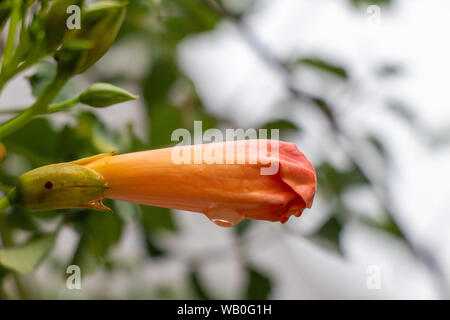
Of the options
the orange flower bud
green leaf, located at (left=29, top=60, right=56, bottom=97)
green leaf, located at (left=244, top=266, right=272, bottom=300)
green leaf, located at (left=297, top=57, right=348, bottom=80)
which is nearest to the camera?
the orange flower bud

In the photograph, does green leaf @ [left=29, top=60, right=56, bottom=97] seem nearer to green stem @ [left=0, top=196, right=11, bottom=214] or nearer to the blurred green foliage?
the blurred green foliage

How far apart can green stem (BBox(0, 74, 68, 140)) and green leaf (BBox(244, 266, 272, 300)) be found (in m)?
0.45

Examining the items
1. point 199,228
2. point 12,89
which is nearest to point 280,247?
point 199,228

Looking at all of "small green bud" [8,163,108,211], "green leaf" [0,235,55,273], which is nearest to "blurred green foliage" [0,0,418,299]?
"green leaf" [0,235,55,273]

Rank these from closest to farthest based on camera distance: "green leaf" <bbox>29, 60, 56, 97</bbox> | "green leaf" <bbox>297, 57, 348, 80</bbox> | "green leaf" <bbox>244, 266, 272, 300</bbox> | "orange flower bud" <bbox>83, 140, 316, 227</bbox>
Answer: "orange flower bud" <bbox>83, 140, 316, 227</bbox> → "green leaf" <bbox>29, 60, 56, 97</bbox> → "green leaf" <bbox>244, 266, 272, 300</bbox> → "green leaf" <bbox>297, 57, 348, 80</bbox>

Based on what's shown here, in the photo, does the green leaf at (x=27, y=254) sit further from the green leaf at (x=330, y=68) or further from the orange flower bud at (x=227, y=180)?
the green leaf at (x=330, y=68)

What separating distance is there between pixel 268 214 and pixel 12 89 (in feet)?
3.84

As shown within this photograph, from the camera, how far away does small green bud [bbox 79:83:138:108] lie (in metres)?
0.41

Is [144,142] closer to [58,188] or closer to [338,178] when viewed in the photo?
[58,188]

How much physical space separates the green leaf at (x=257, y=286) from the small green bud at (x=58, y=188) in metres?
0.43

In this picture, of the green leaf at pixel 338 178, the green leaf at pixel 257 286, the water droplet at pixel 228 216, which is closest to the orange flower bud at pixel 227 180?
the water droplet at pixel 228 216

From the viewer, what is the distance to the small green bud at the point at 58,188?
36 centimetres

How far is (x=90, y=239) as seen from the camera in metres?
0.52
